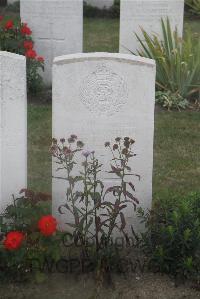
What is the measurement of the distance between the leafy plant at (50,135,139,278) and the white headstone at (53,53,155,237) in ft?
0.26

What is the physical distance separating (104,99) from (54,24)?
184 inches

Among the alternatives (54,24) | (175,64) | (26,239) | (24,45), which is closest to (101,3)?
(54,24)

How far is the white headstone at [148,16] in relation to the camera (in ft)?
29.8

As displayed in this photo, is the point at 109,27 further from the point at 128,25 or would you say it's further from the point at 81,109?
the point at 81,109

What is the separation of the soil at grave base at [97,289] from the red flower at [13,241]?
0.32m

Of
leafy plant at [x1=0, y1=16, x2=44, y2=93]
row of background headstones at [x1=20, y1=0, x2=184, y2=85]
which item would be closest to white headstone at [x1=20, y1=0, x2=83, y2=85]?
row of background headstones at [x1=20, y1=0, x2=184, y2=85]

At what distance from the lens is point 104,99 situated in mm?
4746

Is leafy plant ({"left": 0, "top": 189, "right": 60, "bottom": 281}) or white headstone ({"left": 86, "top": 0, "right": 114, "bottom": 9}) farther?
white headstone ({"left": 86, "top": 0, "right": 114, "bottom": 9})

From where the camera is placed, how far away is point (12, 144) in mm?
4691

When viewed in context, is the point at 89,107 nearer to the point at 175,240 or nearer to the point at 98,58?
the point at 98,58

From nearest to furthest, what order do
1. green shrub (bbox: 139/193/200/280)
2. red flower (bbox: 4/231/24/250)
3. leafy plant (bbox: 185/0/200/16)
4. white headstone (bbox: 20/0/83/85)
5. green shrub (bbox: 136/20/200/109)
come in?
1. red flower (bbox: 4/231/24/250)
2. green shrub (bbox: 139/193/200/280)
3. green shrub (bbox: 136/20/200/109)
4. white headstone (bbox: 20/0/83/85)
5. leafy plant (bbox: 185/0/200/16)

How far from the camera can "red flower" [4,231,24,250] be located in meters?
4.39

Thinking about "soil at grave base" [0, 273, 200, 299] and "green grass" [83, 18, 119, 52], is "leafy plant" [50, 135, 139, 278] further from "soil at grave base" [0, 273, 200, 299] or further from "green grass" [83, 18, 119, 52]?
"green grass" [83, 18, 119, 52]

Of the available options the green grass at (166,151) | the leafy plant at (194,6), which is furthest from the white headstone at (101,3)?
the green grass at (166,151)
